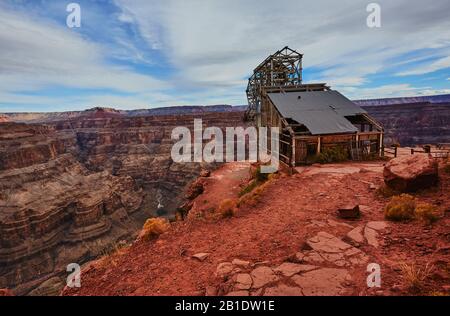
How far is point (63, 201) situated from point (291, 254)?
1883 inches

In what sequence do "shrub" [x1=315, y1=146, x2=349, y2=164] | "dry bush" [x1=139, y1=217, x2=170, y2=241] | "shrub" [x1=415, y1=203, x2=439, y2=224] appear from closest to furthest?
"shrub" [x1=415, y1=203, x2=439, y2=224], "dry bush" [x1=139, y1=217, x2=170, y2=241], "shrub" [x1=315, y1=146, x2=349, y2=164]

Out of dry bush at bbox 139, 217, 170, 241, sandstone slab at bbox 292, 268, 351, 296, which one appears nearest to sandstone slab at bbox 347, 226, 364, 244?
sandstone slab at bbox 292, 268, 351, 296

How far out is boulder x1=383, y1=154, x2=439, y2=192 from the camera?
29.8 ft

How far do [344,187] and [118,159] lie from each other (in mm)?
82312

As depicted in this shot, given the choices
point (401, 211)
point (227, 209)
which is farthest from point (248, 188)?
point (401, 211)

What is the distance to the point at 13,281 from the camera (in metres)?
31.6

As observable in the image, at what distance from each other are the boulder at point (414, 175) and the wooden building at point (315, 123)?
657cm

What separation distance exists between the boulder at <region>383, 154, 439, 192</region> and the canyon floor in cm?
35

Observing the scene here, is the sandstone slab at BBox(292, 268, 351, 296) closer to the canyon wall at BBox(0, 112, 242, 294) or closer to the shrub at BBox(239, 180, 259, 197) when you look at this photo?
the shrub at BBox(239, 180, 259, 197)

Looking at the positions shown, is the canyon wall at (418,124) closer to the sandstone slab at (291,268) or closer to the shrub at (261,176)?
the shrub at (261,176)

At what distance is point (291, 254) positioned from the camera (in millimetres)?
6230

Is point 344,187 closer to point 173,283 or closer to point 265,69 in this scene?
point 173,283
